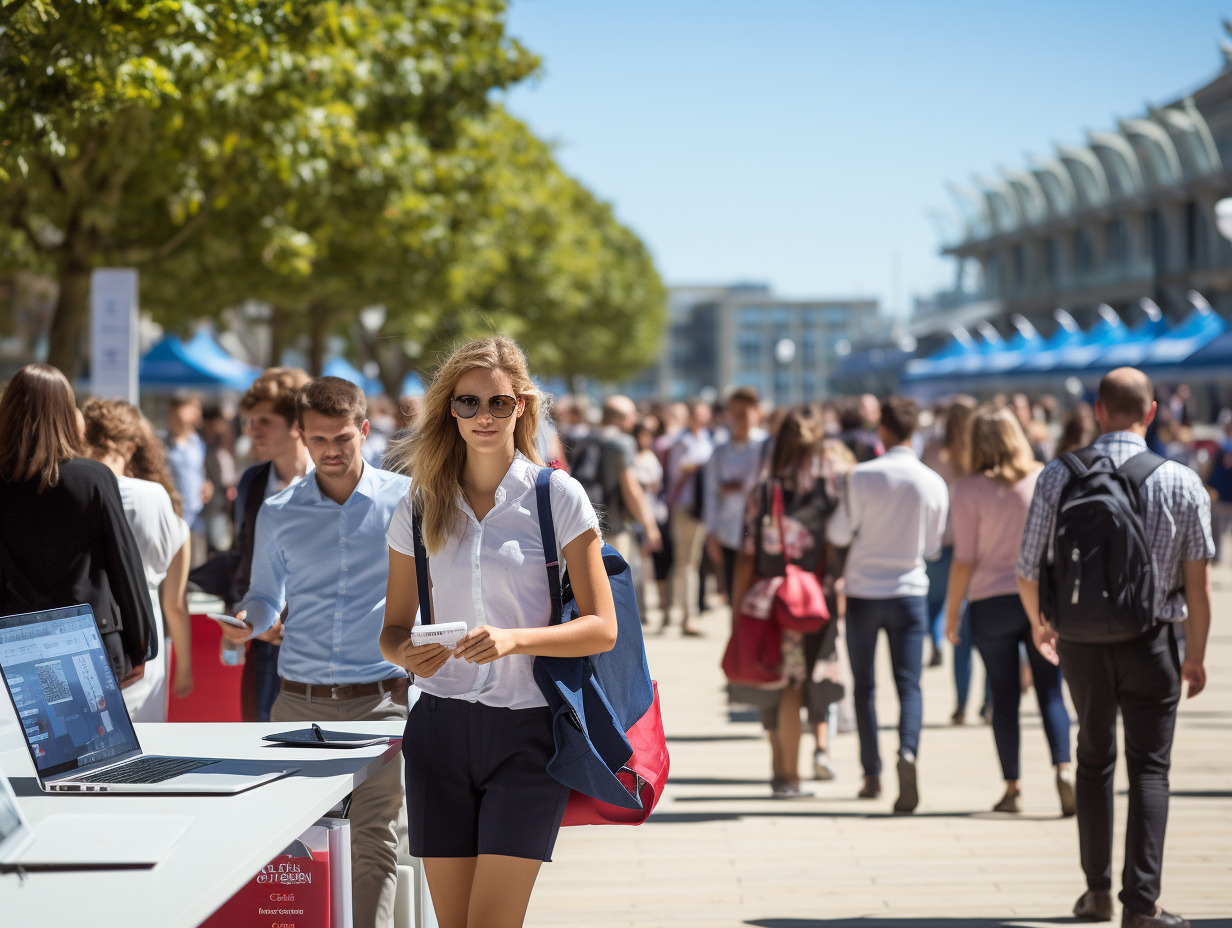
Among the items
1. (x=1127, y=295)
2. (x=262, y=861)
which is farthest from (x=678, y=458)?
(x=1127, y=295)

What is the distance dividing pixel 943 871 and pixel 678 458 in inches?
322

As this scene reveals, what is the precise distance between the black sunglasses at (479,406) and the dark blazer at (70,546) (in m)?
1.67

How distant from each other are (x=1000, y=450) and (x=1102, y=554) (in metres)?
2.01

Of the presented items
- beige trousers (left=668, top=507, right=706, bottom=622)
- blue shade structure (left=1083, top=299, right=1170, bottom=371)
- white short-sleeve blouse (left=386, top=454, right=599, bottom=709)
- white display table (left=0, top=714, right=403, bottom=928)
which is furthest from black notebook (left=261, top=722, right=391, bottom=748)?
blue shade structure (left=1083, top=299, right=1170, bottom=371)

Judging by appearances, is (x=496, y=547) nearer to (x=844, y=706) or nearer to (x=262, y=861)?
(x=262, y=861)

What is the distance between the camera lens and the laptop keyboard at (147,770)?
319 centimetres

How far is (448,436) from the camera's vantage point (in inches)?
134

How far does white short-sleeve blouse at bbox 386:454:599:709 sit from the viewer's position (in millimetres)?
3264

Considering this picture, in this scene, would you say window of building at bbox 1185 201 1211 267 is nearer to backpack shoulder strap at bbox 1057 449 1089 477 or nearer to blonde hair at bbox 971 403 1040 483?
blonde hair at bbox 971 403 1040 483

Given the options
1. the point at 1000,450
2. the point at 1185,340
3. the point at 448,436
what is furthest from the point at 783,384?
the point at 448,436

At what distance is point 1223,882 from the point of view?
18.2 ft

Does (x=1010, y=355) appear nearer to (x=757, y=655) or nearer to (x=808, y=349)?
(x=757, y=655)

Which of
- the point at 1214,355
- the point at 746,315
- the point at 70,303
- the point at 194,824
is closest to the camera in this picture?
the point at 194,824

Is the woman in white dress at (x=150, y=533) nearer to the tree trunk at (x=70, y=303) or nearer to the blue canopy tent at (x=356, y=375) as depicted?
the tree trunk at (x=70, y=303)
